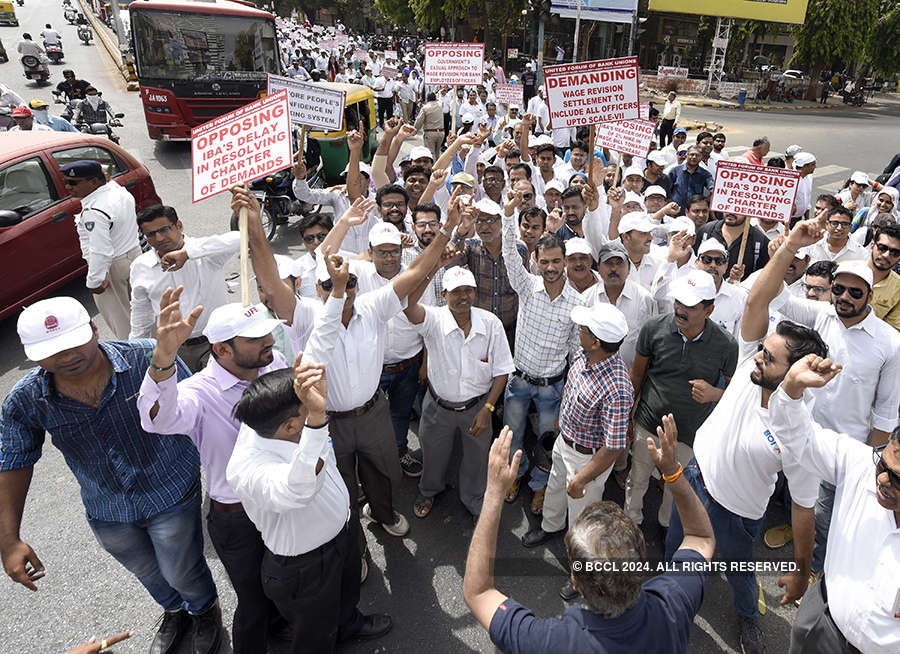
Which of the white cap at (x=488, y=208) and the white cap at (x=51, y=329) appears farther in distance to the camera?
the white cap at (x=488, y=208)

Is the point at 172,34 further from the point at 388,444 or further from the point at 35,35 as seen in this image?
the point at 35,35

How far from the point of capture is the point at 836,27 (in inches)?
1054

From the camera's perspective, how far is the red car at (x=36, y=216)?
5.67 m

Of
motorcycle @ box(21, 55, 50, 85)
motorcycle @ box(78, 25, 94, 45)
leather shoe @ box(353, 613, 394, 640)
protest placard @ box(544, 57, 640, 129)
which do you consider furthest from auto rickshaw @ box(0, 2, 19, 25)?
leather shoe @ box(353, 613, 394, 640)

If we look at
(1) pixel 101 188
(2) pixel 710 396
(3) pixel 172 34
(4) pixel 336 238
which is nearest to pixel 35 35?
(3) pixel 172 34

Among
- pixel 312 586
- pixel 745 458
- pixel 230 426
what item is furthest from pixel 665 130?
pixel 312 586

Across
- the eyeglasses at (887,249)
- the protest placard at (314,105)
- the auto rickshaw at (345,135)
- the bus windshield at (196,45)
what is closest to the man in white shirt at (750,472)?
the eyeglasses at (887,249)

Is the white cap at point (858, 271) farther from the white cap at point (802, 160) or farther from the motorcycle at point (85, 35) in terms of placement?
the motorcycle at point (85, 35)

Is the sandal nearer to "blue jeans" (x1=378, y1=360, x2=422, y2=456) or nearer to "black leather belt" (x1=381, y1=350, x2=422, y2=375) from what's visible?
"blue jeans" (x1=378, y1=360, x2=422, y2=456)

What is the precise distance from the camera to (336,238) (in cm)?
378

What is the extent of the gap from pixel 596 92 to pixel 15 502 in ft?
18.7

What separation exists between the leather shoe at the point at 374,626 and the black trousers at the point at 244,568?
536 millimetres

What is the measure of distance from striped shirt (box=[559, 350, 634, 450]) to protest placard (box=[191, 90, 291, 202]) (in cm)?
214

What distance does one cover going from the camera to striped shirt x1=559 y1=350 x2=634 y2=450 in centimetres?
304
